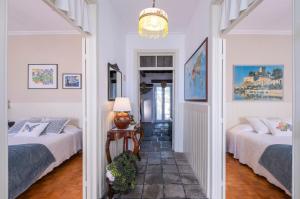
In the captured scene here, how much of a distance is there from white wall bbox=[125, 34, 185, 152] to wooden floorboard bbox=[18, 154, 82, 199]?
202 cm

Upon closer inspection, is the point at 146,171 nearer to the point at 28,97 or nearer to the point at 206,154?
the point at 206,154

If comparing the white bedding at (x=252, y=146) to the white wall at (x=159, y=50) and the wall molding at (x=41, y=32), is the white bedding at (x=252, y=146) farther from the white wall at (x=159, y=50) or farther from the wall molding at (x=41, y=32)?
the wall molding at (x=41, y=32)

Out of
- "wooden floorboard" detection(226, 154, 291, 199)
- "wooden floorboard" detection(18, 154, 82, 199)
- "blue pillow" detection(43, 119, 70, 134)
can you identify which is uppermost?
"blue pillow" detection(43, 119, 70, 134)

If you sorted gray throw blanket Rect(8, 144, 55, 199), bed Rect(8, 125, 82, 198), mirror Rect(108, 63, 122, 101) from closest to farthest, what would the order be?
gray throw blanket Rect(8, 144, 55, 199) < bed Rect(8, 125, 82, 198) < mirror Rect(108, 63, 122, 101)

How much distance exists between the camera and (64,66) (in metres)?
4.73

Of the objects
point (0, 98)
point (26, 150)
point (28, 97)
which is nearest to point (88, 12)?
point (0, 98)

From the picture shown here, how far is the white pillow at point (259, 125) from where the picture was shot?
3908mm

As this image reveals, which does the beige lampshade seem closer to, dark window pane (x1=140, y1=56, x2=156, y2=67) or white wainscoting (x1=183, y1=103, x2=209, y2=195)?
white wainscoting (x1=183, y1=103, x2=209, y2=195)

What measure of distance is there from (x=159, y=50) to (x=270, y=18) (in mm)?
2339

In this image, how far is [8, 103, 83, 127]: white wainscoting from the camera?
470cm

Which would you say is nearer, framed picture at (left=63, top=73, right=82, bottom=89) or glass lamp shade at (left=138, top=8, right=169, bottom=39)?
glass lamp shade at (left=138, top=8, right=169, bottom=39)

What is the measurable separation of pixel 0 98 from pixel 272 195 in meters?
3.14

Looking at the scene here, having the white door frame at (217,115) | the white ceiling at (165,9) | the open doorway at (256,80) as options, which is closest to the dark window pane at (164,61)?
the white ceiling at (165,9)

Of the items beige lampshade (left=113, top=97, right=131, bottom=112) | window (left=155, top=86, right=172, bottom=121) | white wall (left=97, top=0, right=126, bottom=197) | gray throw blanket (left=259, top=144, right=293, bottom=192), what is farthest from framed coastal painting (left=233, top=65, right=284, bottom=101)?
window (left=155, top=86, right=172, bottom=121)
